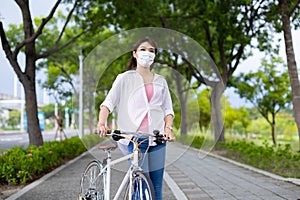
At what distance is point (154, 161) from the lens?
3746 mm

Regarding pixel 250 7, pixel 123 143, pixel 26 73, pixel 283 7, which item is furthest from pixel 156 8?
pixel 123 143

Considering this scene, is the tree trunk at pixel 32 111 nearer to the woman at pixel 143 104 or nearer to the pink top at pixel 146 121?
the woman at pixel 143 104

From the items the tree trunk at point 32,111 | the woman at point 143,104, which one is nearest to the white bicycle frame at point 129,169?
the woman at point 143,104

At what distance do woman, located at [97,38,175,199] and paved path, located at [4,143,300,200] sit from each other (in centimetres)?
67

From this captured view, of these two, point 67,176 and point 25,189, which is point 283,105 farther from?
point 25,189

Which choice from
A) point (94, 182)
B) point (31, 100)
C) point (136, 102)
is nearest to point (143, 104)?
point (136, 102)

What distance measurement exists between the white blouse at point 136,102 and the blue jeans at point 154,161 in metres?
0.16

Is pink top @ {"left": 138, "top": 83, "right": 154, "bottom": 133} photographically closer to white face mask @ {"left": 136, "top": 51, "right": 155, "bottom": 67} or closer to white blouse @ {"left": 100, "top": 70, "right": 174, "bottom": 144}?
white blouse @ {"left": 100, "top": 70, "right": 174, "bottom": 144}

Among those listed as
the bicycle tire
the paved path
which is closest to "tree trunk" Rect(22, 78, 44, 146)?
the paved path

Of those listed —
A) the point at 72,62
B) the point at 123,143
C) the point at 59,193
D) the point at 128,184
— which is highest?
the point at 72,62

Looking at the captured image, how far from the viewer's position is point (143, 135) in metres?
3.43

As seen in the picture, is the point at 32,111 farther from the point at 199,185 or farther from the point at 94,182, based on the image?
the point at 94,182

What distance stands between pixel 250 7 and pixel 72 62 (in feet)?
35.1

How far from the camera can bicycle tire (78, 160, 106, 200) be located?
4520 millimetres
